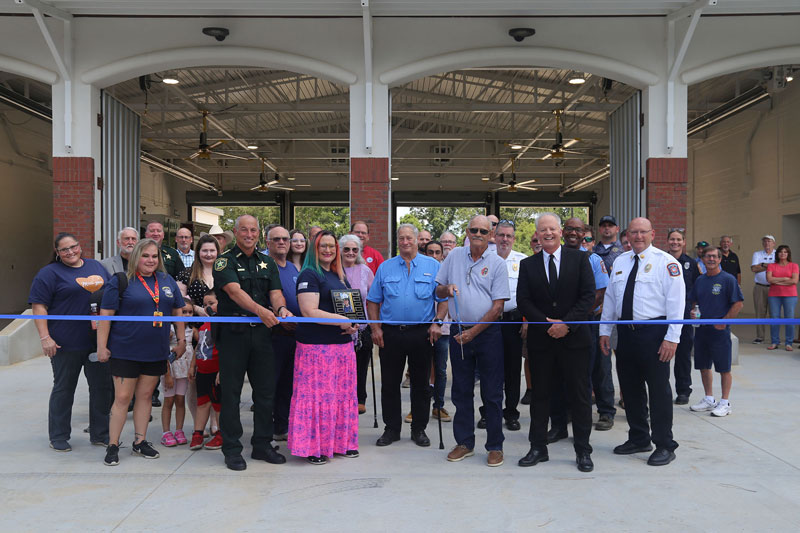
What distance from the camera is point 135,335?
5.24m

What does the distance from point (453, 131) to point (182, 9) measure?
49.5 ft

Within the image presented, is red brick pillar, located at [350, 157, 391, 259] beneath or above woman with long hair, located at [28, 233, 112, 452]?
above

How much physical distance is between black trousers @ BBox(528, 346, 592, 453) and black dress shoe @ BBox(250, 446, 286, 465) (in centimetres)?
186

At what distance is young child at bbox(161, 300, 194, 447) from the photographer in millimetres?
5789

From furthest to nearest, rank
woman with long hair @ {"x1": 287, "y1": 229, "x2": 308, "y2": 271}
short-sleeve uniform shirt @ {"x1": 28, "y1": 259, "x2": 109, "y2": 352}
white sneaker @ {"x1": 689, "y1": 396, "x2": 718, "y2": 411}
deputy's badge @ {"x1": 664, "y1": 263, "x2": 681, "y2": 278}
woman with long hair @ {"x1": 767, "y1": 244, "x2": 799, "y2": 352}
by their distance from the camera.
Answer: woman with long hair @ {"x1": 767, "y1": 244, "x2": 799, "y2": 352}
white sneaker @ {"x1": 689, "y1": 396, "x2": 718, "y2": 411}
woman with long hair @ {"x1": 287, "y1": 229, "x2": 308, "y2": 271}
short-sleeve uniform shirt @ {"x1": 28, "y1": 259, "x2": 109, "y2": 352}
deputy's badge @ {"x1": 664, "y1": 263, "x2": 681, "y2": 278}

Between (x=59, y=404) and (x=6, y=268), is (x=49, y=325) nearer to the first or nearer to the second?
(x=59, y=404)

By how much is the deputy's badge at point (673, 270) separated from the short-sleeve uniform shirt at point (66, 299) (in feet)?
14.5

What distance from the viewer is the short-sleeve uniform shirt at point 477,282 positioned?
5348 millimetres

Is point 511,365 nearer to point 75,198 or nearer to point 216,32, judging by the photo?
point 216,32

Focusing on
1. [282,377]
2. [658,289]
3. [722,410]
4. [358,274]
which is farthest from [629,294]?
[282,377]

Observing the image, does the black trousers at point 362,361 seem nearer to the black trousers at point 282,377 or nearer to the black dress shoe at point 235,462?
the black trousers at point 282,377

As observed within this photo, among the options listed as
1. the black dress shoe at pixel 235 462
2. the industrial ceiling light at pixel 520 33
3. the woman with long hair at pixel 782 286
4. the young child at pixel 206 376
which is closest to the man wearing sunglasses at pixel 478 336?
the black dress shoe at pixel 235 462

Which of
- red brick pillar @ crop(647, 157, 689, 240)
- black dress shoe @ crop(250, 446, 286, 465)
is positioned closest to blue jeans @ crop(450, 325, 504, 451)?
black dress shoe @ crop(250, 446, 286, 465)

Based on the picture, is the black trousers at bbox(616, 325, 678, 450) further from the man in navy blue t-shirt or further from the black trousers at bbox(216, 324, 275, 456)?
the black trousers at bbox(216, 324, 275, 456)
